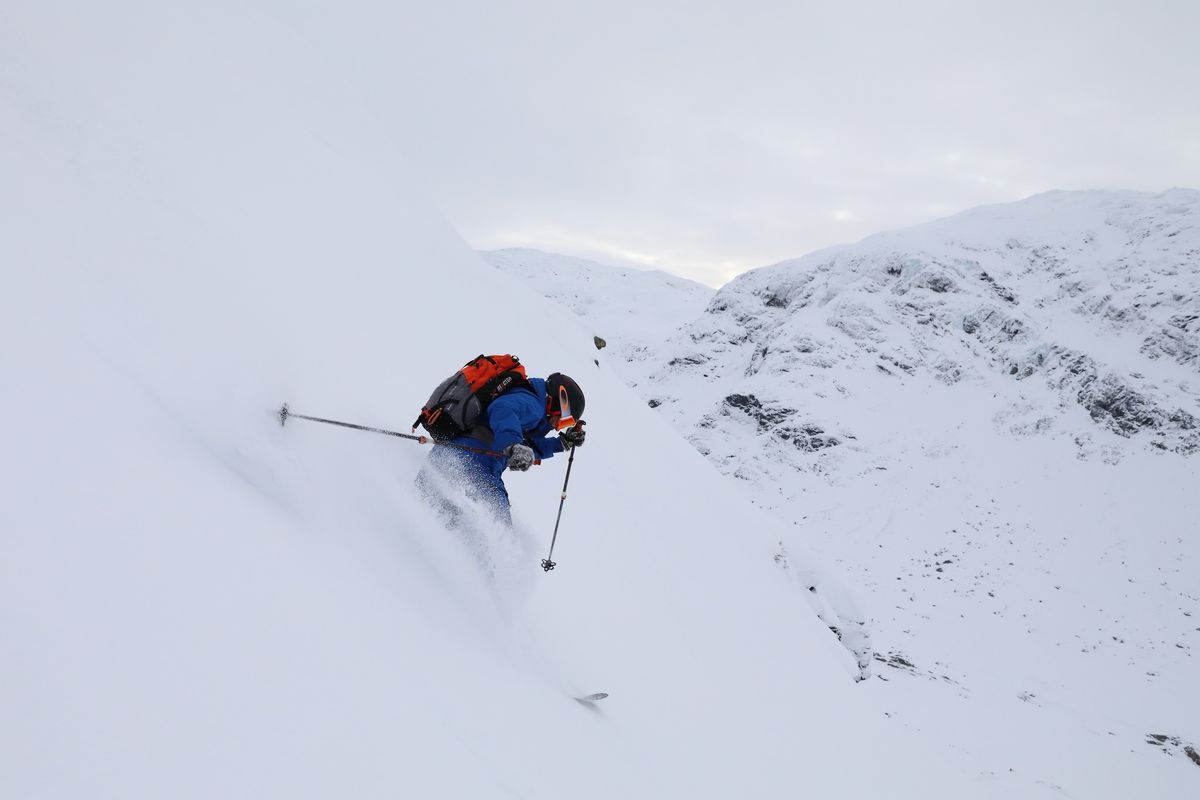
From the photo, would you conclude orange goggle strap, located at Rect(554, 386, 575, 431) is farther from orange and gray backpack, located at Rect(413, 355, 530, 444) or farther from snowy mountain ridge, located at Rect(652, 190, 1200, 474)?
snowy mountain ridge, located at Rect(652, 190, 1200, 474)

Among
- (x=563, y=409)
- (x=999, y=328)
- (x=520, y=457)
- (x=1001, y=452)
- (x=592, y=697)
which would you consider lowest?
(x=1001, y=452)

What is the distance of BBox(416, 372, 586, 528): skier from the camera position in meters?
4.94

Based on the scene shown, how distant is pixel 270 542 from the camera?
11.3 ft

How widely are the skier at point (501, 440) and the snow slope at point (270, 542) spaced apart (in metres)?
0.27

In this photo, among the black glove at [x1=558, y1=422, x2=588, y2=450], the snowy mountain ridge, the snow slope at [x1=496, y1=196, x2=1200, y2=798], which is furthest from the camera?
the snowy mountain ridge

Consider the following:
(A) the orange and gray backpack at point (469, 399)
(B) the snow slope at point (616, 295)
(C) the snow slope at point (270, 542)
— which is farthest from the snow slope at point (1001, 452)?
(A) the orange and gray backpack at point (469, 399)

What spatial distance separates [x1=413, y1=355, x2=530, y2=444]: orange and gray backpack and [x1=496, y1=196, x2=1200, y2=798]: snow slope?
11.6m

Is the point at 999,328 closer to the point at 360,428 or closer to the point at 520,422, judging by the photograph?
the point at 520,422

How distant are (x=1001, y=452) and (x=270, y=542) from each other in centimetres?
3603

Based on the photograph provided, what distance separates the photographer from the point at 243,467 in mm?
3932

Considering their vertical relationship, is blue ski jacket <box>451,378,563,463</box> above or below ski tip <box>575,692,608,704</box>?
above

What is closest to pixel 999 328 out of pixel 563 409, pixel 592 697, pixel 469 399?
pixel 563 409

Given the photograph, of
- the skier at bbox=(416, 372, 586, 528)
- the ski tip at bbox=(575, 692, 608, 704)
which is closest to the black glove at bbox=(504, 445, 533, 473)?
the skier at bbox=(416, 372, 586, 528)

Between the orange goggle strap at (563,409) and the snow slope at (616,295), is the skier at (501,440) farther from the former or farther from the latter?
the snow slope at (616,295)
